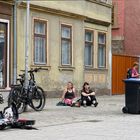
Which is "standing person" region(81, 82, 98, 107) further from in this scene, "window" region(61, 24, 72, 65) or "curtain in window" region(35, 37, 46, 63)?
"window" region(61, 24, 72, 65)

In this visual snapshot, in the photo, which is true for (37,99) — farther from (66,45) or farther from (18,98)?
(66,45)

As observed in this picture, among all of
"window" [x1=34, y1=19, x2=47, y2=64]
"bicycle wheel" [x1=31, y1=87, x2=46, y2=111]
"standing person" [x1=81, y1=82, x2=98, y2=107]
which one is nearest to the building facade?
"window" [x1=34, y1=19, x2=47, y2=64]

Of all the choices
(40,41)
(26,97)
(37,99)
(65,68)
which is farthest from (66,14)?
(26,97)

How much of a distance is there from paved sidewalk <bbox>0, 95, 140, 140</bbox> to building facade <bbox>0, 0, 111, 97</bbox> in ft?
16.5

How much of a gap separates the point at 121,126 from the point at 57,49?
11.2m

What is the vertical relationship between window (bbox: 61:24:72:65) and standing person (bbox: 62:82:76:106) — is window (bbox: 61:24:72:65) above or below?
above

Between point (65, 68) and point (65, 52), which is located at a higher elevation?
point (65, 52)

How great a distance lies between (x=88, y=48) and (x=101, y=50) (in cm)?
154

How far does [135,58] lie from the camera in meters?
31.3

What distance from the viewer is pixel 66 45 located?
955 inches

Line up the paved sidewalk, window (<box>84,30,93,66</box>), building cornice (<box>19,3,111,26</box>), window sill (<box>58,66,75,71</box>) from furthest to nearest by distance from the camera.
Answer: window (<box>84,30,93,66</box>) → window sill (<box>58,66,75,71</box>) → building cornice (<box>19,3,111,26</box>) → the paved sidewalk

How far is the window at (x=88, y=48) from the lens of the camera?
26233 mm

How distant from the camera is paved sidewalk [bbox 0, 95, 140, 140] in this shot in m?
10.6

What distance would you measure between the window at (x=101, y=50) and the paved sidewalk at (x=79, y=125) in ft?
33.5
